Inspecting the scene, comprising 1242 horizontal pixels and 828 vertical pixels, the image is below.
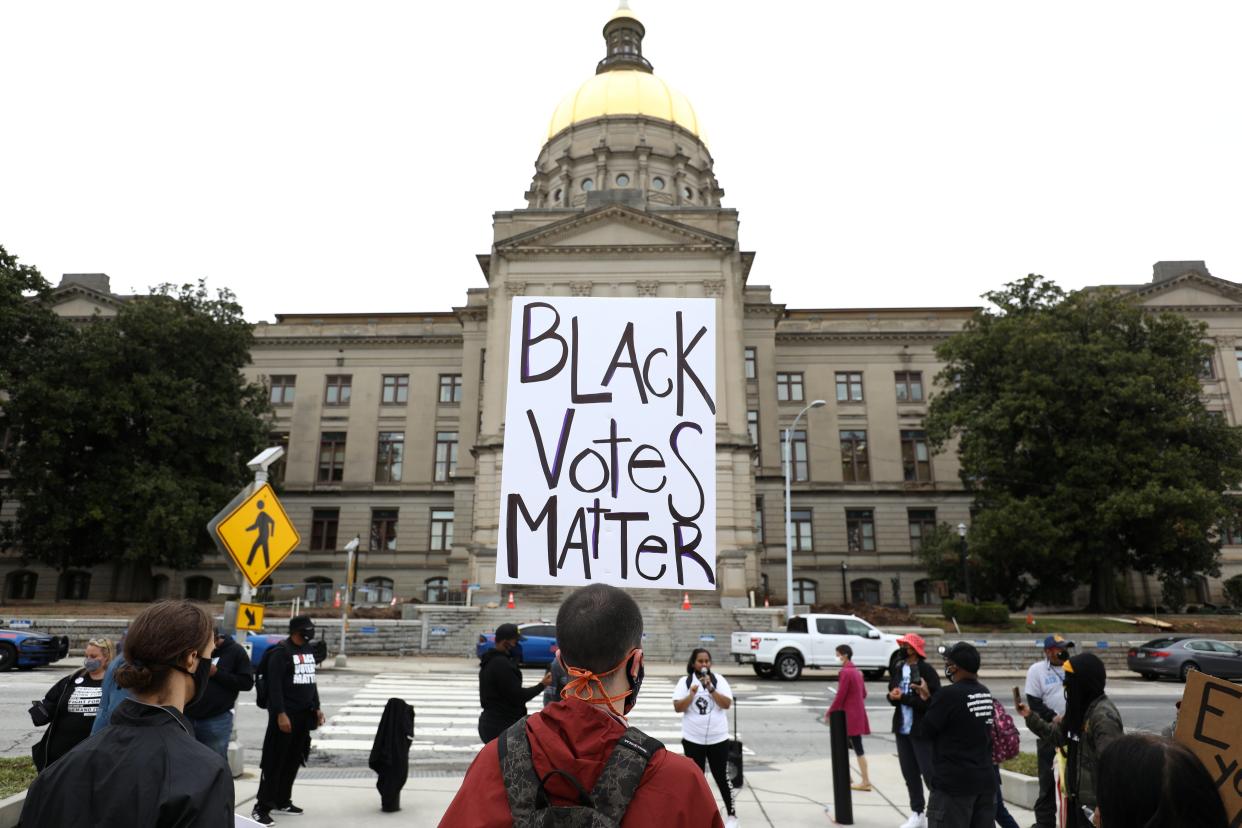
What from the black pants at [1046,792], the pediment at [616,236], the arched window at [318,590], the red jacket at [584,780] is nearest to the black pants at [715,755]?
the black pants at [1046,792]

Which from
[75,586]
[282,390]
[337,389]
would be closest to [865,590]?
[337,389]

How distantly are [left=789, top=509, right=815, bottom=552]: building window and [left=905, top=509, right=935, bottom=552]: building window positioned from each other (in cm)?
637

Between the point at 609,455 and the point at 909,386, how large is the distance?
168 ft

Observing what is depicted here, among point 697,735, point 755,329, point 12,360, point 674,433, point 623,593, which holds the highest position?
point 755,329

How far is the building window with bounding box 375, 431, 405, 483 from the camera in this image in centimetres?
5328

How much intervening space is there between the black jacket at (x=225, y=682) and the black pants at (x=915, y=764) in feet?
21.4

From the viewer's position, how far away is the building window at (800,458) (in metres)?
52.3

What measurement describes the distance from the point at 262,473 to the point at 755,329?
4608 centimetres

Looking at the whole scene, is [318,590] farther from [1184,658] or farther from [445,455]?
[1184,658]

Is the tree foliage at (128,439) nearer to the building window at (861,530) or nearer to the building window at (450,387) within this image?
the building window at (450,387)

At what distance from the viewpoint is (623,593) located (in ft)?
8.78

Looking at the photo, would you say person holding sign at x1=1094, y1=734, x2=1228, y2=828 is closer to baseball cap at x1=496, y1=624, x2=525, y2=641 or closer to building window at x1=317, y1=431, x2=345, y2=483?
baseball cap at x1=496, y1=624, x2=525, y2=641

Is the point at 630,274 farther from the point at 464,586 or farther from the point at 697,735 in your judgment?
the point at 697,735

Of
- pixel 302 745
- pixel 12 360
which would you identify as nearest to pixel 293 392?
pixel 12 360
